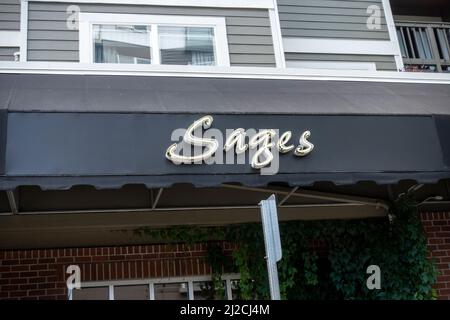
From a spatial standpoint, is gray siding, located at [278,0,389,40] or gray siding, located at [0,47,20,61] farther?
gray siding, located at [278,0,389,40]

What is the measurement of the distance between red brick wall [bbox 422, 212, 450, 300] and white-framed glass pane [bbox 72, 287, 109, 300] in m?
4.69

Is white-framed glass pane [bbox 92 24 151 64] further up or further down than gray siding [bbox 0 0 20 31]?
further down

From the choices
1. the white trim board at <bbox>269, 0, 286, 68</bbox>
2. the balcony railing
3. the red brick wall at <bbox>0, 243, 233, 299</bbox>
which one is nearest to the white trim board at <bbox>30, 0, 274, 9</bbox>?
the white trim board at <bbox>269, 0, 286, 68</bbox>

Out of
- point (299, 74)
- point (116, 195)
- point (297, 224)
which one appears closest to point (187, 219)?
point (116, 195)

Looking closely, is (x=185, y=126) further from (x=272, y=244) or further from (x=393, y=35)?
(x=393, y=35)

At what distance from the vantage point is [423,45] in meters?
10.1

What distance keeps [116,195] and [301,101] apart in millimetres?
2334

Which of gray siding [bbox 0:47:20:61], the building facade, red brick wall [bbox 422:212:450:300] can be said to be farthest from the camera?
red brick wall [bbox 422:212:450:300]

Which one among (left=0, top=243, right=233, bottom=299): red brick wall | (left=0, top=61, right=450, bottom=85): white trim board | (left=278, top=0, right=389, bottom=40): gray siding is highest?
(left=278, top=0, right=389, bottom=40): gray siding

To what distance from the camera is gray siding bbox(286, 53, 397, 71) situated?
9.05 m

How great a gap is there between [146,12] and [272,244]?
4.96 m

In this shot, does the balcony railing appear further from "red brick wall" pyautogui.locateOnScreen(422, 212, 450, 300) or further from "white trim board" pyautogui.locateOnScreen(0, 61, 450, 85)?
"red brick wall" pyautogui.locateOnScreen(422, 212, 450, 300)

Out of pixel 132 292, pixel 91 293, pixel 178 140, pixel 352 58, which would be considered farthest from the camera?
pixel 352 58

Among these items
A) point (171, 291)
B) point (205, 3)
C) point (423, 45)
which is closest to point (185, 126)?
point (171, 291)
